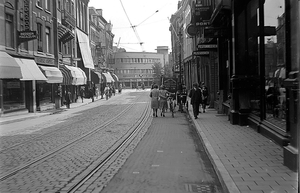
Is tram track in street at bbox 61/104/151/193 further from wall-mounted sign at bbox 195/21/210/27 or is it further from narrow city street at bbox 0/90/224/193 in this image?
wall-mounted sign at bbox 195/21/210/27

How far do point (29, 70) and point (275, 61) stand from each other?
61.2 ft

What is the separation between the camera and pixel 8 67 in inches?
829

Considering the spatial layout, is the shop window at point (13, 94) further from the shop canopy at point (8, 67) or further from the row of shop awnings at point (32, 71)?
the shop canopy at point (8, 67)

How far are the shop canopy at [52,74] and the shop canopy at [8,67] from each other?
5831mm

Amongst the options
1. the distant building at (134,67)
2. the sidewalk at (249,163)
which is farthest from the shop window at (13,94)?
the distant building at (134,67)

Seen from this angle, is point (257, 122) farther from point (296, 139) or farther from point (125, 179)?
→ point (125, 179)

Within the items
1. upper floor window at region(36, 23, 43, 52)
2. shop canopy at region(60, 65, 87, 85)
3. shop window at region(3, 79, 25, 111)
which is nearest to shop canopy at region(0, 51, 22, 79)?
shop window at region(3, 79, 25, 111)

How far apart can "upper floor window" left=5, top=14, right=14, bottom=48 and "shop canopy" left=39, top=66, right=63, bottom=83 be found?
4908 mm

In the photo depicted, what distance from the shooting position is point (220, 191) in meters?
5.92

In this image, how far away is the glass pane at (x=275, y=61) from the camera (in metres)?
9.18

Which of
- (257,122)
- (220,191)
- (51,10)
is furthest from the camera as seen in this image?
(51,10)

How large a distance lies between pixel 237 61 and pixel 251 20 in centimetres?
167

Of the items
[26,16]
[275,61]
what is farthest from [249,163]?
[26,16]

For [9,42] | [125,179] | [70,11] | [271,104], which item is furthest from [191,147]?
[70,11]
